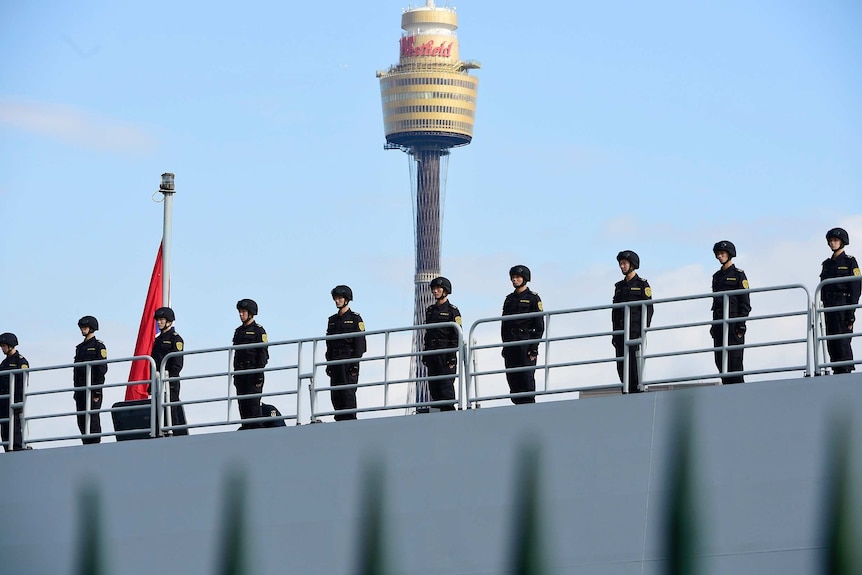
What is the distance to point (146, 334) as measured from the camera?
19594 mm

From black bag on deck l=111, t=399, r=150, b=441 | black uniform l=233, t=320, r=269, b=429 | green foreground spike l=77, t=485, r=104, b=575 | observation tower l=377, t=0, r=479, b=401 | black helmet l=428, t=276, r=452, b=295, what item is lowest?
green foreground spike l=77, t=485, r=104, b=575

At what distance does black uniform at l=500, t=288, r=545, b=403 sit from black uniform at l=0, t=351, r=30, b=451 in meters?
5.37

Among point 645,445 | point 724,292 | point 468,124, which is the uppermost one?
point 468,124

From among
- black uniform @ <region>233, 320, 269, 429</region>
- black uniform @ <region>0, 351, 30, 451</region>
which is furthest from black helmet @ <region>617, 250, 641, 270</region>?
black uniform @ <region>0, 351, 30, 451</region>

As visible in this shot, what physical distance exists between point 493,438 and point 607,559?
4.75 ft

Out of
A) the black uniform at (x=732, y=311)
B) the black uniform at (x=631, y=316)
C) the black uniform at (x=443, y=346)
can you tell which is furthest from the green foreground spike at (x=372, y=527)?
the black uniform at (x=732, y=311)

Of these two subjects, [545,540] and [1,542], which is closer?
[545,540]

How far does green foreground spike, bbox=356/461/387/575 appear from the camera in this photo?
41.9 feet

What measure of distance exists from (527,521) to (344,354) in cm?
241

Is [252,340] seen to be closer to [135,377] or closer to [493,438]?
[493,438]

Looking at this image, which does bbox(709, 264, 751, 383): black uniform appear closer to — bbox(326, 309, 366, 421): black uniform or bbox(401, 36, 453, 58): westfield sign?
bbox(326, 309, 366, 421): black uniform

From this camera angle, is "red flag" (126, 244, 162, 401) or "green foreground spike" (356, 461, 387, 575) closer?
"green foreground spike" (356, 461, 387, 575)

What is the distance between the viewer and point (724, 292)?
11203 millimetres

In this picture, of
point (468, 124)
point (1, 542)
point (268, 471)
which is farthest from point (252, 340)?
point (468, 124)
